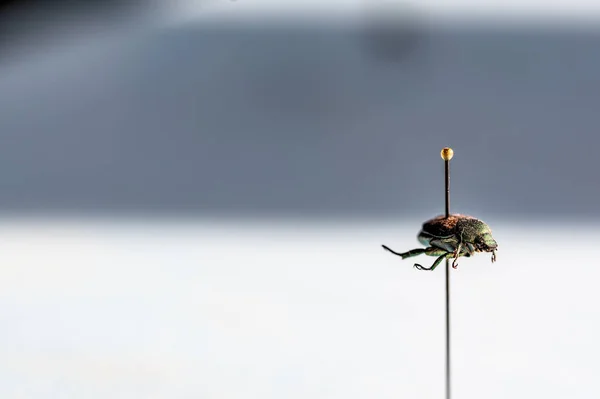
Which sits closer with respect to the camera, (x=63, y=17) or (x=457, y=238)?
Answer: (x=457, y=238)

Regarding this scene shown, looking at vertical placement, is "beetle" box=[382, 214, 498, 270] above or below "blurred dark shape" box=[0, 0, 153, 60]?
below

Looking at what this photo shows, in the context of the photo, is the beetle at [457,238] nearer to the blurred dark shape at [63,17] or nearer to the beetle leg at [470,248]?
the beetle leg at [470,248]

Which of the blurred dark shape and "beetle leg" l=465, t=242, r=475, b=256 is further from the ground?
the blurred dark shape

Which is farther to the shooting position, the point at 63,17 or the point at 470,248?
the point at 63,17

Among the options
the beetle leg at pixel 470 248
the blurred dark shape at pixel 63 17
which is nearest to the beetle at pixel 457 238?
the beetle leg at pixel 470 248

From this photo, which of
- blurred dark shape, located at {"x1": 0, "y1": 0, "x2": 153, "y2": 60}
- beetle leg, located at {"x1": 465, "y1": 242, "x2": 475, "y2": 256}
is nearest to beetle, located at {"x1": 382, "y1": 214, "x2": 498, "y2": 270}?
beetle leg, located at {"x1": 465, "y1": 242, "x2": 475, "y2": 256}

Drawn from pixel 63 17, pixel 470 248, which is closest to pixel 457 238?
pixel 470 248

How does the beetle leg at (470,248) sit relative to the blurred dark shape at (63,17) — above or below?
below

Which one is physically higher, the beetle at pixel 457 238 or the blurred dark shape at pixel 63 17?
the blurred dark shape at pixel 63 17

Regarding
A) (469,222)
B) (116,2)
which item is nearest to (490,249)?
(469,222)

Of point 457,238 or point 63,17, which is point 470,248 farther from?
point 63,17

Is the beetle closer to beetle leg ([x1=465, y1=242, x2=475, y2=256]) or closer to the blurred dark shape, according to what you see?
beetle leg ([x1=465, y1=242, x2=475, y2=256])
